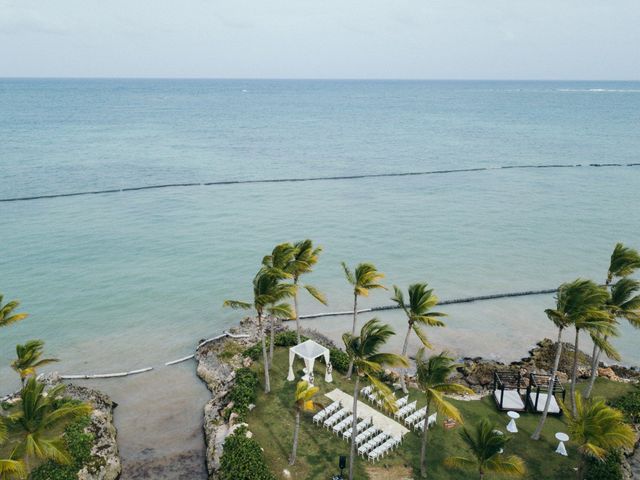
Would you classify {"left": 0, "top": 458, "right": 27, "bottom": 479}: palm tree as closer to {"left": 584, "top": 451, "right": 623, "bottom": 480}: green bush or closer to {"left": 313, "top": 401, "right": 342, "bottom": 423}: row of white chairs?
{"left": 313, "top": 401, "right": 342, "bottom": 423}: row of white chairs

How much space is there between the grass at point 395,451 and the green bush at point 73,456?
7.43 meters

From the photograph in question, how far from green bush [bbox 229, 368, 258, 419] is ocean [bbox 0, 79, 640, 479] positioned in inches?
111

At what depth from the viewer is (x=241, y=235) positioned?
175ft

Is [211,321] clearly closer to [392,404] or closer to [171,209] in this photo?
[392,404]

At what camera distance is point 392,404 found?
735 inches

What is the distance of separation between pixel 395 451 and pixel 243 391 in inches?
322

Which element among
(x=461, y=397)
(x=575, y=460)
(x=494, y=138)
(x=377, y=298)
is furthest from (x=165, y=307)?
(x=494, y=138)

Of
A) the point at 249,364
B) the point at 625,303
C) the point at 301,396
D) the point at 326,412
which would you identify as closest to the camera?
the point at 301,396

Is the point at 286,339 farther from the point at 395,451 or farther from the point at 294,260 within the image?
the point at 395,451

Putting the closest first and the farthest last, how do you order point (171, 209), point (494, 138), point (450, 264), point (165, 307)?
point (165, 307)
point (450, 264)
point (171, 209)
point (494, 138)

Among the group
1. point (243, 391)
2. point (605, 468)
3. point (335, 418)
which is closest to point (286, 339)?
point (243, 391)

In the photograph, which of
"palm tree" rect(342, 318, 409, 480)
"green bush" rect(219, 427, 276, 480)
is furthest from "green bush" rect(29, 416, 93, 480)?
"palm tree" rect(342, 318, 409, 480)

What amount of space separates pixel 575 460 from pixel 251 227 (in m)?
40.2

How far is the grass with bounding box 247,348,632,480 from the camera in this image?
71.2 ft
